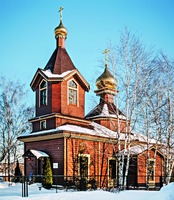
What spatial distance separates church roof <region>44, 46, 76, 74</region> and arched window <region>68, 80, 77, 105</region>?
3.20 feet

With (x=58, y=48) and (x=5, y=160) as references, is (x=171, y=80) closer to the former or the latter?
(x=58, y=48)

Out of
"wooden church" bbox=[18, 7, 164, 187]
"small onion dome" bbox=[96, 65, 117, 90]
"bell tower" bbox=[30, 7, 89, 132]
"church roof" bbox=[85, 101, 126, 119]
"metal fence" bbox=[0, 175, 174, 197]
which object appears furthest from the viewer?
"small onion dome" bbox=[96, 65, 117, 90]

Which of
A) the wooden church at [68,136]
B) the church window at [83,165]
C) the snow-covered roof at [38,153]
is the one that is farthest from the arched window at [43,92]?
the church window at [83,165]

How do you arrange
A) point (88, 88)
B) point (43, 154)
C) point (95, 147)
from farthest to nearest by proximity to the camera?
point (88, 88), point (95, 147), point (43, 154)

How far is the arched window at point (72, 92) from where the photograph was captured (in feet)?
64.2

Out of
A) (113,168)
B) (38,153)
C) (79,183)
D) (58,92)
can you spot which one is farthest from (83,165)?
(58,92)

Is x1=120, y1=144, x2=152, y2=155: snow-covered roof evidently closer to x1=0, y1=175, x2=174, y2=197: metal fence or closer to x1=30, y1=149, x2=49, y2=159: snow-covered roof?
x1=0, y1=175, x2=174, y2=197: metal fence

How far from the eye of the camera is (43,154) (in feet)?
57.4

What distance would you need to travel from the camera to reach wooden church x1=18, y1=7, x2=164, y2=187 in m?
17.4

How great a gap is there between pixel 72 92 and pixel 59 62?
2153mm

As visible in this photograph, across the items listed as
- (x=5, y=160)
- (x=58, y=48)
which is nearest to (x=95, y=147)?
(x=58, y=48)

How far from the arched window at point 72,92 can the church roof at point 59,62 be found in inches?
38.4

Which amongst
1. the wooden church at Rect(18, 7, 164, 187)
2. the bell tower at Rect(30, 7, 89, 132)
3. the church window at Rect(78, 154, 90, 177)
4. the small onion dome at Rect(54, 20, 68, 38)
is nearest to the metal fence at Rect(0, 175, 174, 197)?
the wooden church at Rect(18, 7, 164, 187)

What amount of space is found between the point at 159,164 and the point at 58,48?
35.0ft
